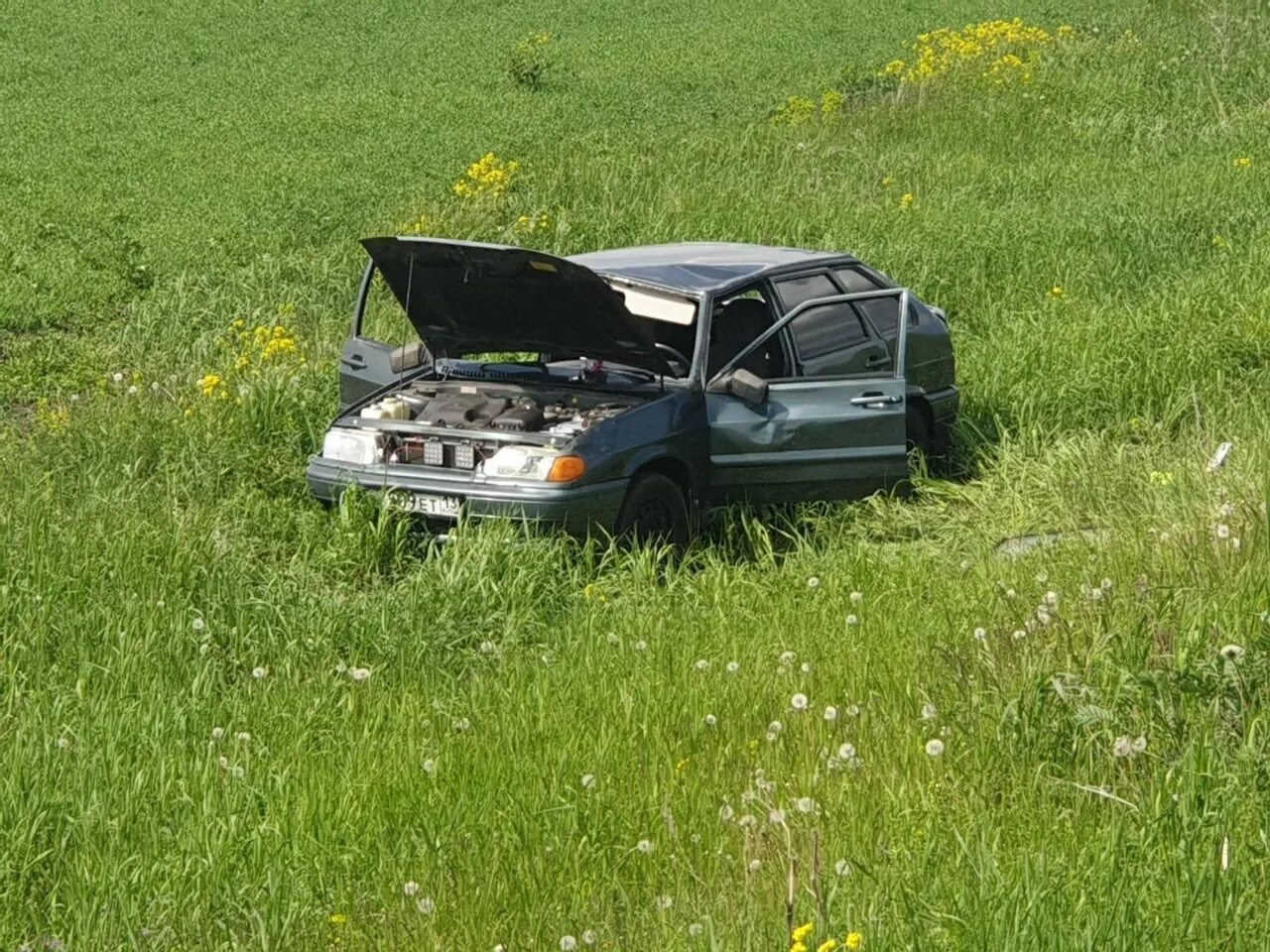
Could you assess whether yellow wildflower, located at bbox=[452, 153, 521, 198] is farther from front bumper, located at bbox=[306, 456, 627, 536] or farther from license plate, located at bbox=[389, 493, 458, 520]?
license plate, located at bbox=[389, 493, 458, 520]

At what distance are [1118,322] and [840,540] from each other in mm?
4259

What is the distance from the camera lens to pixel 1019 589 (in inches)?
268

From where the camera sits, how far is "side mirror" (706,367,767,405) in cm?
911

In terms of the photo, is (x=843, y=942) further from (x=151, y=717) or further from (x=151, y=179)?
(x=151, y=179)

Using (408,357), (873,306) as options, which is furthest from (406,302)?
(873,306)

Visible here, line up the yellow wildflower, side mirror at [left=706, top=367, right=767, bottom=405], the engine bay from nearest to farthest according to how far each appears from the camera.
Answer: the engine bay → side mirror at [left=706, top=367, right=767, bottom=405] → the yellow wildflower

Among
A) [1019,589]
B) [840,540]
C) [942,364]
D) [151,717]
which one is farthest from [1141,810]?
[942,364]

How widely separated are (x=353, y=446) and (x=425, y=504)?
618 mm

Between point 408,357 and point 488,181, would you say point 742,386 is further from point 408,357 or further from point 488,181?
point 488,181

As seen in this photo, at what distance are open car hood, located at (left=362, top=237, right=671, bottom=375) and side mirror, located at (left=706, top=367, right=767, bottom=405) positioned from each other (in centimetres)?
27

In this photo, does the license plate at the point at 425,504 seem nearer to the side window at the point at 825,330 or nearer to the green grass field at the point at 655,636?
the green grass field at the point at 655,636

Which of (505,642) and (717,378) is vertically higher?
(717,378)

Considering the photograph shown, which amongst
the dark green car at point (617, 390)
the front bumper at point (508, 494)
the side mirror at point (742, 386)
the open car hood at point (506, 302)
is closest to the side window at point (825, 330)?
the dark green car at point (617, 390)

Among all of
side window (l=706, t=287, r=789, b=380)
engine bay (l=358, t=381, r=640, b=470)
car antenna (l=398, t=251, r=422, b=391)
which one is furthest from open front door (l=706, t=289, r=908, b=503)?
car antenna (l=398, t=251, r=422, b=391)
